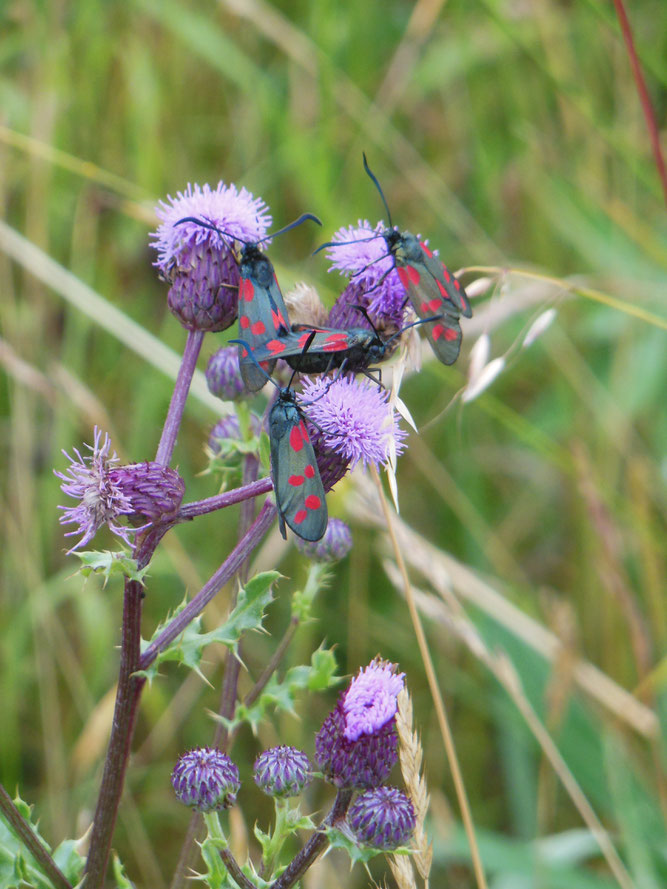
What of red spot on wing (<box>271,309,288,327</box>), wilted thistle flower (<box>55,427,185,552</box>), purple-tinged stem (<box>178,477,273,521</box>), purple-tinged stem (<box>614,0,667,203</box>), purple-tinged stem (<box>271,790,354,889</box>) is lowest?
purple-tinged stem (<box>271,790,354,889</box>)

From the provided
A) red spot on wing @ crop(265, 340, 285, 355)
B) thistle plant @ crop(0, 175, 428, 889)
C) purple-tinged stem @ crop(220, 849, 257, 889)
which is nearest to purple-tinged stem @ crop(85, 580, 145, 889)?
thistle plant @ crop(0, 175, 428, 889)

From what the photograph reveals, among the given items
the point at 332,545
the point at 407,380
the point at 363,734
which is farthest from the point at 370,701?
the point at 407,380

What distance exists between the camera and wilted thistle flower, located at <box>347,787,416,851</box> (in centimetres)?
173

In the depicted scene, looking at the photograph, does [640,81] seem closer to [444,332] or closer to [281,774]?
[444,332]

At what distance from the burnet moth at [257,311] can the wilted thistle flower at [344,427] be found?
0.41 ft

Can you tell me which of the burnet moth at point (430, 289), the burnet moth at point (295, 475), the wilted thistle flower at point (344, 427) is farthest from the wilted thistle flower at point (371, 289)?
the burnet moth at point (295, 475)

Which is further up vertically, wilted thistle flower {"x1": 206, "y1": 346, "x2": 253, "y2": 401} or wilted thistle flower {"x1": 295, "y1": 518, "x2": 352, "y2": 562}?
wilted thistle flower {"x1": 206, "y1": 346, "x2": 253, "y2": 401}

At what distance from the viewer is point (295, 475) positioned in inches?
65.6

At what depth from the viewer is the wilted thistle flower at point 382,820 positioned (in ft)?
5.66

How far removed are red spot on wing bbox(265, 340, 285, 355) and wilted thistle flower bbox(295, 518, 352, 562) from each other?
49 centimetres

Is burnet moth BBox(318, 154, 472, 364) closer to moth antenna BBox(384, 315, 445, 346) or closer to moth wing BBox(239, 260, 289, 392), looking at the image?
moth antenna BBox(384, 315, 445, 346)

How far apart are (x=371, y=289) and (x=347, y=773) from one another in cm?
103

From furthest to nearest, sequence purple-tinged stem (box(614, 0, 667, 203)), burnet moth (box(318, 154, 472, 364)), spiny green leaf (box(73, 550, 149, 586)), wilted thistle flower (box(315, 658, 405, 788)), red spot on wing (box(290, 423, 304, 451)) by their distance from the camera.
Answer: purple-tinged stem (box(614, 0, 667, 203))
burnet moth (box(318, 154, 472, 364))
wilted thistle flower (box(315, 658, 405, 788))
red spot on wing (box(290, 423, 304, 451))
spiny green leaf (box(73, 550, 149, 586))

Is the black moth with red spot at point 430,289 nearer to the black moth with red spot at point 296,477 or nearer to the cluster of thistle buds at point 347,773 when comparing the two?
the black moth with red spot at point 296,477
